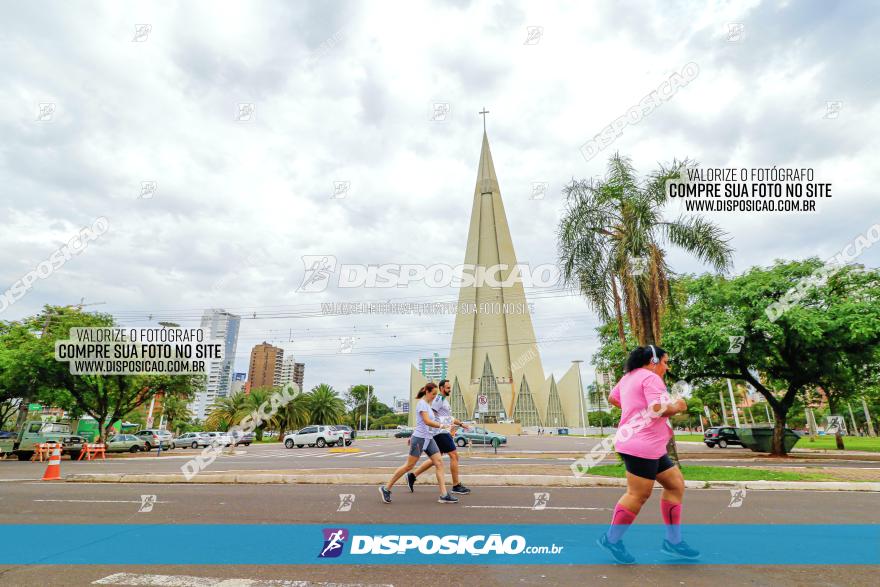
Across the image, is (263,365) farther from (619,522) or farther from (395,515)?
(619,522)

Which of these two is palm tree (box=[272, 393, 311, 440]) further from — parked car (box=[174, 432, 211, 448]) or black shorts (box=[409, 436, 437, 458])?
black shorts (box=[409, 436, 437, 458])

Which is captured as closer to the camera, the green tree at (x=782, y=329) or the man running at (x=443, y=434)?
the man running at (x=443, y=434)

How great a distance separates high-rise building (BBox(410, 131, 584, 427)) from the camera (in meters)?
82.4

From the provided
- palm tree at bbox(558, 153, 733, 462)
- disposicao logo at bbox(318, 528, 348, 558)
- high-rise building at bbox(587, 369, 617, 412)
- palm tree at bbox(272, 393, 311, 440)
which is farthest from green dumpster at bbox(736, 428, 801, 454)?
palm tree at bbox(272, 393, 311, 440)

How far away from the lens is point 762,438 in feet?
71.5

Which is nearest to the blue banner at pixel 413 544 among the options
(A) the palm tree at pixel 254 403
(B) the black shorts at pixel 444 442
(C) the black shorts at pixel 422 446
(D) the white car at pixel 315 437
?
(C) the black shorts at pixel 422 446

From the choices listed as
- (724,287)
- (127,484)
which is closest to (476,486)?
(127,484)

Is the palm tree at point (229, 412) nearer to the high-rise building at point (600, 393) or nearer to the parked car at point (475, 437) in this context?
the parked car at point (475, 437)

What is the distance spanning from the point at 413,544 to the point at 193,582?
2015 millimetres

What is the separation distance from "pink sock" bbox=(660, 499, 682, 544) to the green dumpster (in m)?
21.0

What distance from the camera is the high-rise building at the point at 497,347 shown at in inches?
3243

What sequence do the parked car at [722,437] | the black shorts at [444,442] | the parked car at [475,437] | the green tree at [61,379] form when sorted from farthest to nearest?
the parked car at [475,437], the parked car at [722,437], the green tree at [61,379], the black shorts at [444,442]

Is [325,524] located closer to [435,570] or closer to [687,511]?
[435,570]

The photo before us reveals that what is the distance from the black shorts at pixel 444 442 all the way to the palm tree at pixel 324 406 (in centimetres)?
4318
